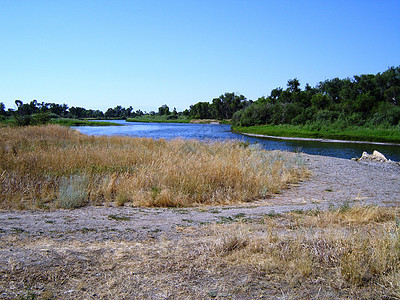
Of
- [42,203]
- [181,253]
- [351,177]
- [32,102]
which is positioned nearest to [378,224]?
[181,253]

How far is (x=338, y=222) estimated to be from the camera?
5883 millimetres

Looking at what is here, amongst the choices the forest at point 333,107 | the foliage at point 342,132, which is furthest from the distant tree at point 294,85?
the foliage at point 342,132

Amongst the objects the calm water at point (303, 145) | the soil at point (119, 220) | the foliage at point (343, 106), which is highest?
the foliage at point (343, 106)

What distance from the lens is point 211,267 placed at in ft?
12.9

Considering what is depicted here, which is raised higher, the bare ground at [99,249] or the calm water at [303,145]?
the bare ground at [99,249]

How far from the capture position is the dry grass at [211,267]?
338 centimetres

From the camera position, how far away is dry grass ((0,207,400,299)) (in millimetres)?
3381

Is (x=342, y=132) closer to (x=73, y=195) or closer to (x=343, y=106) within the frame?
(x=343, y=106)

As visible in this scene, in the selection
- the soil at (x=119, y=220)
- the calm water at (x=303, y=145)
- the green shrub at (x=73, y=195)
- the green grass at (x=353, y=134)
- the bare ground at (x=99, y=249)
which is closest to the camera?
the bare ground at (x=99, y=249)

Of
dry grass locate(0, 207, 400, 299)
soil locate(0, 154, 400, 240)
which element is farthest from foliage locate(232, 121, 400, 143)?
dry grass locate(0, 207, 400, 299)

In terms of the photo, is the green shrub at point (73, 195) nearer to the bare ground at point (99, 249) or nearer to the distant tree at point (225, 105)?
the bare ground at point (99, 249)

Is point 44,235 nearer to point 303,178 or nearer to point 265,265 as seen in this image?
point 265,265

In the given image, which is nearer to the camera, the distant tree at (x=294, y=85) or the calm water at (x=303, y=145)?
the calm water at (x=303, y=145)

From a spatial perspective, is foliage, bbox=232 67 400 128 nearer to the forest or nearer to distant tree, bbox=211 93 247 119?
the forest
